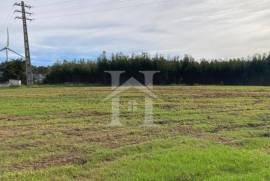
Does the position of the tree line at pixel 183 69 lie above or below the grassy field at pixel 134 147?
above

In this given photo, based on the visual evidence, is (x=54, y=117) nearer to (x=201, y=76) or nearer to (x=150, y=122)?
(x=150, y=122)

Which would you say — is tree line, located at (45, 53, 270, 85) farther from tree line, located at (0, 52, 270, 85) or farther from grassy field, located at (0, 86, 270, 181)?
grassy field, located at (0, 86, 270, 181)

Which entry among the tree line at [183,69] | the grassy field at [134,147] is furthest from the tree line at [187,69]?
the grassy field at [134,147]

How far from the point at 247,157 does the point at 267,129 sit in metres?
3.71

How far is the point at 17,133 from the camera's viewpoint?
9.68 m

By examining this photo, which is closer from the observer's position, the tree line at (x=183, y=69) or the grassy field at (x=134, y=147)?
the grassy field at (x=134, y=147)

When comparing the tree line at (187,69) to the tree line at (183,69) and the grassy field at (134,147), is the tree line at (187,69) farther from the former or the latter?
the grassy field at (134,147)

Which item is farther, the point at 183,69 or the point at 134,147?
the point at 183,69

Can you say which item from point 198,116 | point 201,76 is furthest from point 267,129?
point 201,76

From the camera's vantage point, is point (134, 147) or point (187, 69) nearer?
point (134, 147)

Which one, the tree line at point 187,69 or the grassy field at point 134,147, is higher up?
the tree line at point 187,69

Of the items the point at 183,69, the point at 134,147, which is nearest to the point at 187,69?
the point at 183,69

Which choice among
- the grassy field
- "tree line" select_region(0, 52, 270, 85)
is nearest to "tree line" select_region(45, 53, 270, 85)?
"tree line" select_region(0, 52, 270, 85)

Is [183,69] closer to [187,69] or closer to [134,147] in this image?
[187,69]
